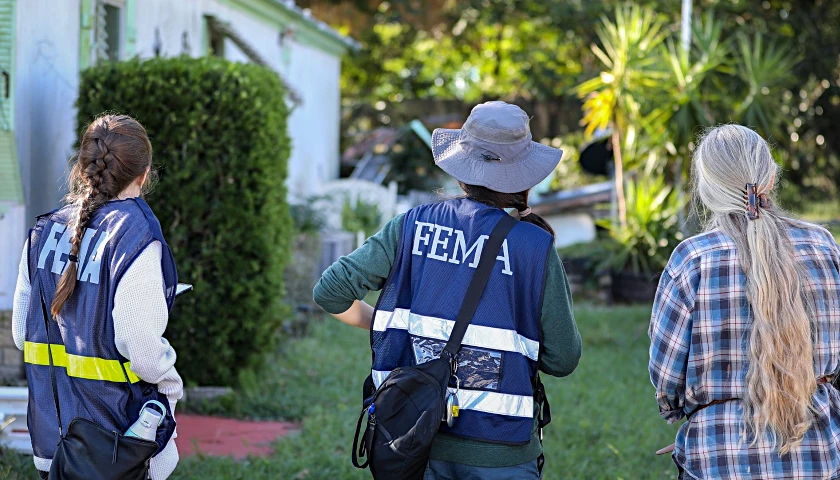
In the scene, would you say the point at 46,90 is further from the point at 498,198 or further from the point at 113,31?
the point at 498,198

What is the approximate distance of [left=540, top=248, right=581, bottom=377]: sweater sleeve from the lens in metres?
2.74

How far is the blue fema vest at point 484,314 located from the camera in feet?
8.86

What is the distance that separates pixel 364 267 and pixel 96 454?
3.24 feet

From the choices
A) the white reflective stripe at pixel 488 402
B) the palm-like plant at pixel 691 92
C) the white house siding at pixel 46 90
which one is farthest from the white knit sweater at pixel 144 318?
the palm-like plant at pixel 691 92

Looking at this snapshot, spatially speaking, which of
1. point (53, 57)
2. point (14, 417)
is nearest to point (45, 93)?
point (53, 57)

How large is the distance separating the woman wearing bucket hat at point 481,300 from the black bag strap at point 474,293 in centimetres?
2

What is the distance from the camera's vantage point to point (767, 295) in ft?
8.47

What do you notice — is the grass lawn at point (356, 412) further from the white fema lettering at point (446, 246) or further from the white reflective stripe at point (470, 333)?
the white fema lettering at point (446, 246)

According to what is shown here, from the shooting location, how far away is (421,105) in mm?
20047

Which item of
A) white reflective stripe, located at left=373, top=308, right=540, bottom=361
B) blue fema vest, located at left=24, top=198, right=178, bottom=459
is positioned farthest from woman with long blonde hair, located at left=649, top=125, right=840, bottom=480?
blue fema vest, located at left=24, top=198, right=178, bottom=459

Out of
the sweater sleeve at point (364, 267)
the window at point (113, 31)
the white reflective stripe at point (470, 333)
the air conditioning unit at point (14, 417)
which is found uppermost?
the window at point (113, 31)

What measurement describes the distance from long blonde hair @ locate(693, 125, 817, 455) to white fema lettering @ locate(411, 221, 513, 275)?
2.21ft

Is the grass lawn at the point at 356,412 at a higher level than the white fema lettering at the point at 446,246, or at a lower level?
lower

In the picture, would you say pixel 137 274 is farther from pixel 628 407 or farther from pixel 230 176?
pixel 628 407
